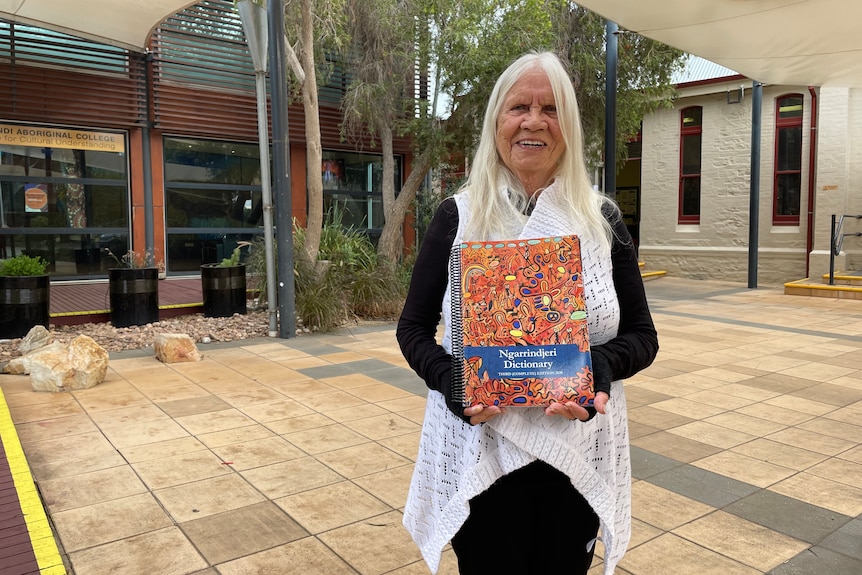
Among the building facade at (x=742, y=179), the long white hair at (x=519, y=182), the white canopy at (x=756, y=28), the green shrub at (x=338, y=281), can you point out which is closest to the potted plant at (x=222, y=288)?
the green shrub at (x=338, y=281)

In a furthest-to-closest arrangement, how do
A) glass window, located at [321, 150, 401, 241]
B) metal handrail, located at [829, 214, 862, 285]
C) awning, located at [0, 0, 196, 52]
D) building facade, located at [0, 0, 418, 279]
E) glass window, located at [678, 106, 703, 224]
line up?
glass window, located at [678, 106, 703, 224], glass window, located at [321, 150, 401, 241], metal handrail, located at [829, 214, 862, 285], building facade, located at [0, 0, 418, 279], awning, located at [0, 0, 196, 52]

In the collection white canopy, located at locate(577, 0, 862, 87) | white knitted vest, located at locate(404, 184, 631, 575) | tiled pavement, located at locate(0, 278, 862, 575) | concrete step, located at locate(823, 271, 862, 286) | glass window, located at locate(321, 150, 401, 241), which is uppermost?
white canopy, located at locate(577, 0, 862, 87)

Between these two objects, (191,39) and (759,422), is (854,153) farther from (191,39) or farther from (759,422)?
(191,39)

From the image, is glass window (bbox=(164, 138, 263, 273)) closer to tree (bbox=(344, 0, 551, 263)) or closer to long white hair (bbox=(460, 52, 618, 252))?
tree (bbox=(344, 0, 551, 263))

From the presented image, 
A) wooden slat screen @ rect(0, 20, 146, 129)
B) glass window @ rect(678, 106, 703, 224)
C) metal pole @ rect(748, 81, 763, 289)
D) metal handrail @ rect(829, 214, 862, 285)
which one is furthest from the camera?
glass window @ rect(678, 106, 703, 224)

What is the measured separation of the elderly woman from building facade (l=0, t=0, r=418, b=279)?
1201 centimetres

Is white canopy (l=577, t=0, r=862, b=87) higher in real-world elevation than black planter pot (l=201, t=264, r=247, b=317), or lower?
higher

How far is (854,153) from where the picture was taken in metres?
14.6

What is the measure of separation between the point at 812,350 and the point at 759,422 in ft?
11.1

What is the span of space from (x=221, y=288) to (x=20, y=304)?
8.01 feet

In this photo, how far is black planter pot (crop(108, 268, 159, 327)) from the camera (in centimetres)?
881

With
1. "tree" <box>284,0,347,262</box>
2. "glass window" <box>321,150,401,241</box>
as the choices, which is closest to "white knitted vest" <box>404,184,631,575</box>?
"tree" <box>284,0,347,262</box>

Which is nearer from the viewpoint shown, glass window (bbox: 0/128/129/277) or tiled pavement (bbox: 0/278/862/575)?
tiled pavement (bbox: 0/278/862/575)

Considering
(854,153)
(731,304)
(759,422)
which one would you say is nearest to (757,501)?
(759,422)
